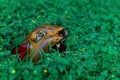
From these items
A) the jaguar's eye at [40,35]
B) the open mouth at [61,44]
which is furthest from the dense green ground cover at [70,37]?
the jaguar's eye at [40,35]

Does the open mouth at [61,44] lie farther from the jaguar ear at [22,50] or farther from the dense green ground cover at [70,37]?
the jaguar ear at [22,50]

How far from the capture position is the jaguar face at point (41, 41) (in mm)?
4925

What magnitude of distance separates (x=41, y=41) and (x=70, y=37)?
72cm

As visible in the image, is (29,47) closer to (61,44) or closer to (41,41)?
(41,41)

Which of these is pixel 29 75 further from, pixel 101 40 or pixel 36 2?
pixel 36 2

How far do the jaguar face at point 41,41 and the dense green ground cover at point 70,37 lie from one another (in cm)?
17

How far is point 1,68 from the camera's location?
4.30 meters

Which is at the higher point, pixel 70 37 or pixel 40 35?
pixel 40 35

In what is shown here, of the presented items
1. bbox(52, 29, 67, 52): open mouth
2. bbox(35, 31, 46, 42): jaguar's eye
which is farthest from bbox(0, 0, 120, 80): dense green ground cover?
bbox(35, 31, 46, 42): jaguar's eye

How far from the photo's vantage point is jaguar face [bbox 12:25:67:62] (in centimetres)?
493

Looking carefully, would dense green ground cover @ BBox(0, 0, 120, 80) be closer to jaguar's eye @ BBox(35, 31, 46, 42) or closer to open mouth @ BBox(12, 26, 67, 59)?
open mouth @ BBox(12, 26, 67, 59)

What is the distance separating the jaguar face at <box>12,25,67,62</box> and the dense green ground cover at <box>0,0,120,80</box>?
6.9 inches

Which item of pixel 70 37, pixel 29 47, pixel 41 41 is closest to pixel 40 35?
pixel 41 41

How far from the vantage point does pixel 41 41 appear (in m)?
5.10
